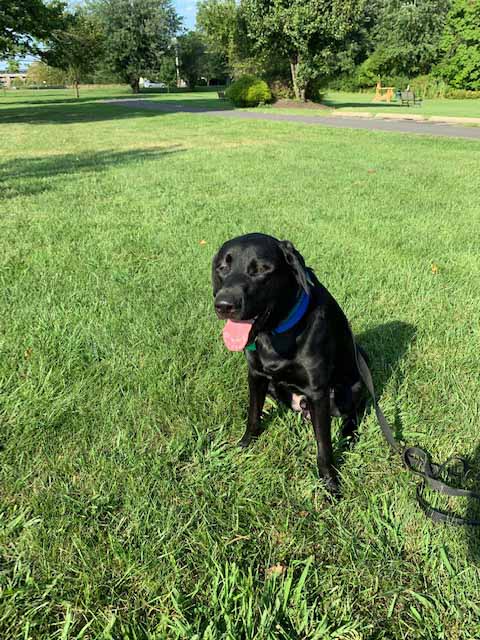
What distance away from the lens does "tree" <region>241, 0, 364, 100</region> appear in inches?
1034

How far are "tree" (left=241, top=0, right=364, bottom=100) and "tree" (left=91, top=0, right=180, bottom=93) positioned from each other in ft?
120

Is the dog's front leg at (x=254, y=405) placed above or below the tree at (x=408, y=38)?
below

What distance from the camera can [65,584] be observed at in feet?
5.02

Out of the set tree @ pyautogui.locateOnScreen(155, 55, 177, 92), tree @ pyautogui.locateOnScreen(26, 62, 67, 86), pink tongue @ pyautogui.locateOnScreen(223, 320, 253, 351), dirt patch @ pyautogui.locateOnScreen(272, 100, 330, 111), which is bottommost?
pink tongue @ pyautogui.locateOnScreen(223, 320, 253, 351)

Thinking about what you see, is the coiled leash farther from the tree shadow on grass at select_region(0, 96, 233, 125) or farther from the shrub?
the shrub

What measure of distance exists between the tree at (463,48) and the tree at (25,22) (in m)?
39.4

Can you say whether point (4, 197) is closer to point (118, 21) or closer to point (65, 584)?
point (65, 584)

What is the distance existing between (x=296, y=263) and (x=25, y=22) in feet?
85.4

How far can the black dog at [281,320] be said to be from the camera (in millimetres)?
1737

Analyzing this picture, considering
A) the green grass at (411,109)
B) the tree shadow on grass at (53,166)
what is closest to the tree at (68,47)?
the green grass at (411,109)

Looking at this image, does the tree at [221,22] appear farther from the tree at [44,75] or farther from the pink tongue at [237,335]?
the tree at [44,75]

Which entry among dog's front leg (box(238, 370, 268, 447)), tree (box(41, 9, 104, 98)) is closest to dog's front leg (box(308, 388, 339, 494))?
dog's front leg (box(238, 370, 268, 447))

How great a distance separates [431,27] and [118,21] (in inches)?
1511

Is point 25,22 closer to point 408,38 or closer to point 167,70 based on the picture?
point 167,70
